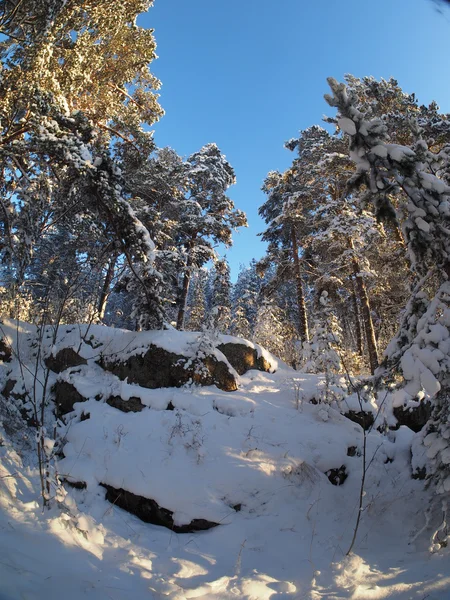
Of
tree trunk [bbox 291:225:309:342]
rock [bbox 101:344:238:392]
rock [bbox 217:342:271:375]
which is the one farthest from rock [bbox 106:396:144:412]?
tree trunk [bbox 291:225:309:342]

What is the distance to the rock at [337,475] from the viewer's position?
4.93 meters

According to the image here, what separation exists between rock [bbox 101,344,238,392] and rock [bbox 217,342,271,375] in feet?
2.70

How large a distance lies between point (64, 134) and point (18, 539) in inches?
256

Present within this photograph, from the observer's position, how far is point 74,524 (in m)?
3.30

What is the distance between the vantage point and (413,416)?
6461 mm

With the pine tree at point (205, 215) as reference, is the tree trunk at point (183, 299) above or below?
below

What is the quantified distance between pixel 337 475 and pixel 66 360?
Answer: 265 inches

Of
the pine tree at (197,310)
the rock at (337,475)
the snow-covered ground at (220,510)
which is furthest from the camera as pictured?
the pine tree at (197,310)

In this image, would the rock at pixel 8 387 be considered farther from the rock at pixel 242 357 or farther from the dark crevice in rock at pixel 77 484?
the rock at pixel 242 357

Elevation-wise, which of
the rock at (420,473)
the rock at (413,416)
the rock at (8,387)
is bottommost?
the rock at (8,387)

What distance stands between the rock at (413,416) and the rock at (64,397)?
6.70m

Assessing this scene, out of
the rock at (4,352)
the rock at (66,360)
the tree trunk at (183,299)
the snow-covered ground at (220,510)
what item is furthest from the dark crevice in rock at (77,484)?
the tree trunk at (183,299)

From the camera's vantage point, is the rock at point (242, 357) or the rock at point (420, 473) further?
the rock at point (242, 357)

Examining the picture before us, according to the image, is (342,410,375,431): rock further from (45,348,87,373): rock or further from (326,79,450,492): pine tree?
(45,348,87,373): rock
